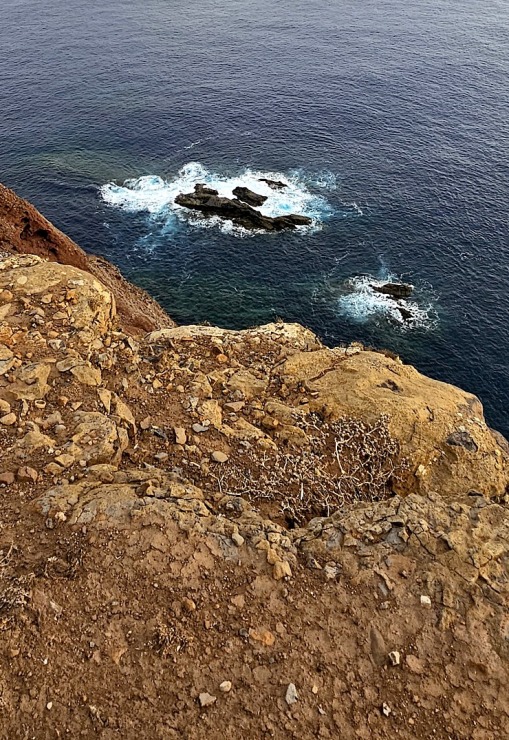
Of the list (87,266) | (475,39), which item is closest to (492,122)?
(475,39)

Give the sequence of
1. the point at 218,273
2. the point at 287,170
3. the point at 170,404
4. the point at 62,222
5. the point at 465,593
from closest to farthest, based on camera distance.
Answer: the point at 465,593
the point at 170,404
the point at 218,273
the point at 62,222
the point at 287,170

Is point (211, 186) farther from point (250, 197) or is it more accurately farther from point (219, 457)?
point (219, 457)

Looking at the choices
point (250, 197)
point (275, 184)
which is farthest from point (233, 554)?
point (275, 184)

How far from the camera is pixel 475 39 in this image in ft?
459

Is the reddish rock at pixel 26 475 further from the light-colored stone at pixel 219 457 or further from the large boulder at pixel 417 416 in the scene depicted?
the large boulder at pixel 417 416

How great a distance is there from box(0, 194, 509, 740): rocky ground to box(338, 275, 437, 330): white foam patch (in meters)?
39.9

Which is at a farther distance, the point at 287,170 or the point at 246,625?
the point at 287,170

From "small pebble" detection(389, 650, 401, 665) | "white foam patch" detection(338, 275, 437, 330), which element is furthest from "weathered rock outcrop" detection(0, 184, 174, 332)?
"white foam patch" detection(338, 275, 437, 330)

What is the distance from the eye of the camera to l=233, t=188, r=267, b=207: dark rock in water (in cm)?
7756

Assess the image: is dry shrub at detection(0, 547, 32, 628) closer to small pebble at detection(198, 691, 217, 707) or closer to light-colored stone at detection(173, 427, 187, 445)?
small pebble at detection(198, 691, 217, 707)

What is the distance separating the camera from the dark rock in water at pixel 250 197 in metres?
77.6

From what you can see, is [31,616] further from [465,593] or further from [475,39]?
[475,39]

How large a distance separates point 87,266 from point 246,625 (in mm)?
39556

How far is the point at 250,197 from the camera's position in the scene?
255ft
